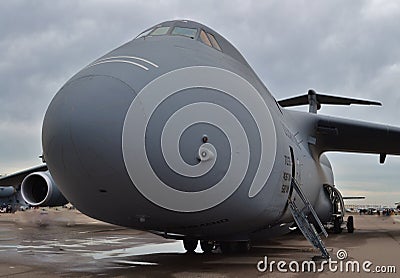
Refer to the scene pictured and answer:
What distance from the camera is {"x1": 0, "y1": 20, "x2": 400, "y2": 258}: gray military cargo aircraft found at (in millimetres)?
5066

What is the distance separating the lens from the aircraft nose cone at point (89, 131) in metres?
4.99

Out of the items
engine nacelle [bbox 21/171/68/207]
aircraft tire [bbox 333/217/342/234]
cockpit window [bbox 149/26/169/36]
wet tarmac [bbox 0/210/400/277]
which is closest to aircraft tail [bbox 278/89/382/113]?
aircraft tire [bbox 333/217/342/234]

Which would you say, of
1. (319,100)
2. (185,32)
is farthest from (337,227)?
(185,32)

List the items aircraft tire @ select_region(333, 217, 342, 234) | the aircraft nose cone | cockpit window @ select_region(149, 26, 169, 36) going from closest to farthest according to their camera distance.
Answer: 1. the aircraft nose cone
2. cockpit window @ select_region(149, 26, 169, 36)
3. aircraft tire @ select_region(333, 217, 342, 234)

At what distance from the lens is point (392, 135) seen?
12.9 m

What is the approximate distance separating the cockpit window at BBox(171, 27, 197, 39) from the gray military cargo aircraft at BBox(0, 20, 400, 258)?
1.9 inches

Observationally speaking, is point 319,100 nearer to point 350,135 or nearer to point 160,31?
point 350,135

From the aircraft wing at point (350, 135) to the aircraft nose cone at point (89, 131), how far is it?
25.4ft

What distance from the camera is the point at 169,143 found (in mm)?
5180

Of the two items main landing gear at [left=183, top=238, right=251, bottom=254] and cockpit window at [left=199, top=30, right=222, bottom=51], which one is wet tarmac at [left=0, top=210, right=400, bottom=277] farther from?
cockpit window at [left=199, top=30, right=222, bottom=51]

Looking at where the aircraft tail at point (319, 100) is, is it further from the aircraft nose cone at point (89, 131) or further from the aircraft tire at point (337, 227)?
the aircraft nose cone at point (89, 131)

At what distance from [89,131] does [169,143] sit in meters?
0.80

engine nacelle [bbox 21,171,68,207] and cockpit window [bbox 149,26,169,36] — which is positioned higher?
cockpit window [bbox 149,26,169,36]

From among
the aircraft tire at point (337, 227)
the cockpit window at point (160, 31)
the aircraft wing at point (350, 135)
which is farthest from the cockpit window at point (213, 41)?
the aircraft tire at point (337, 227)
